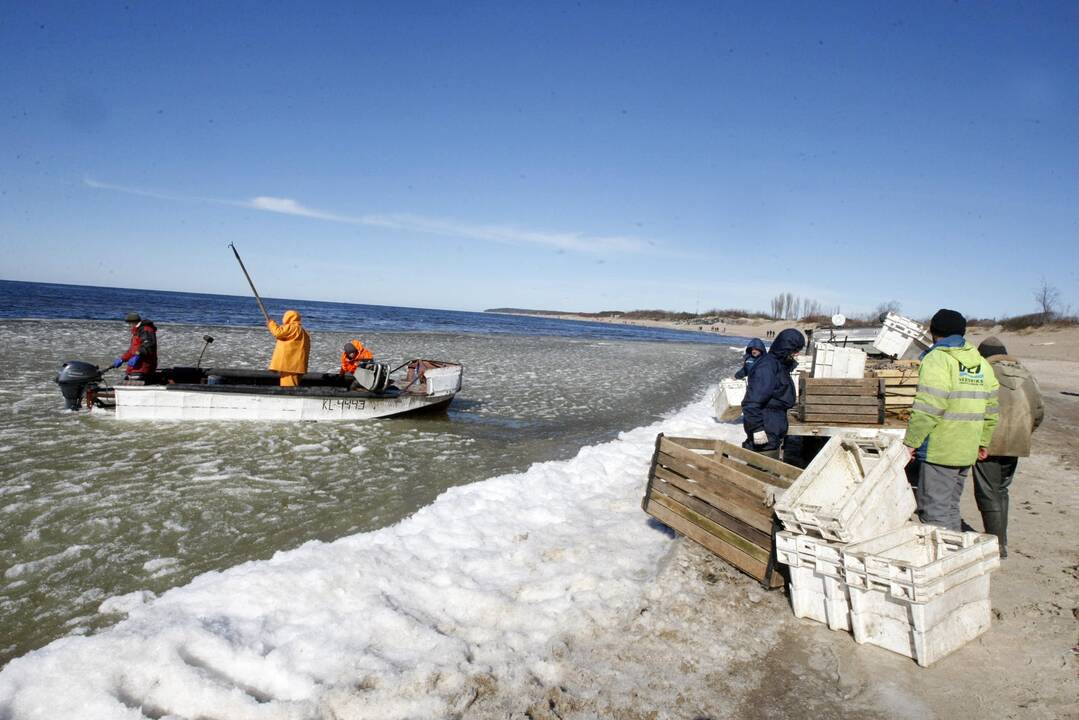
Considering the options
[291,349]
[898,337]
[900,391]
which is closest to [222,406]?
[291,349]

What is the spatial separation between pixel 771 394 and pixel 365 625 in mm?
4446

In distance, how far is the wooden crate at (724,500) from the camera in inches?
167

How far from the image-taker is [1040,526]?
582cm

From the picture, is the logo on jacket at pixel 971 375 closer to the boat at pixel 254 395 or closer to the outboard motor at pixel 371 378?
the boat at pixel 254 395

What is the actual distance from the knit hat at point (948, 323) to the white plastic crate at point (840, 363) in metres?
5.21

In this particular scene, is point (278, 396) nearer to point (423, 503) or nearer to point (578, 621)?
point (423, 503)

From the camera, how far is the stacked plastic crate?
130 inches

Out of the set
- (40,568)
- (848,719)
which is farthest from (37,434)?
(848,719)

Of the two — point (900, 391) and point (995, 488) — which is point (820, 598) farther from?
point (900, 391)

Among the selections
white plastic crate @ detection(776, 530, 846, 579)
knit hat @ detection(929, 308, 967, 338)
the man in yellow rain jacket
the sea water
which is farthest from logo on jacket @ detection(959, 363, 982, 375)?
Result: the man in yellow rain jacket

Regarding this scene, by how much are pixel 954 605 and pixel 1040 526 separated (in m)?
3.48

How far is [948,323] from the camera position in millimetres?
4574

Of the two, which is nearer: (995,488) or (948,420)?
(948,420)

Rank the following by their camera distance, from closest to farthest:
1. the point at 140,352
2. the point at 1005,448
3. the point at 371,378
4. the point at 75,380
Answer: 1. the point at 1005,448
2. the point at 75,380
3. the point at 140,352
4. the point at 371,378
